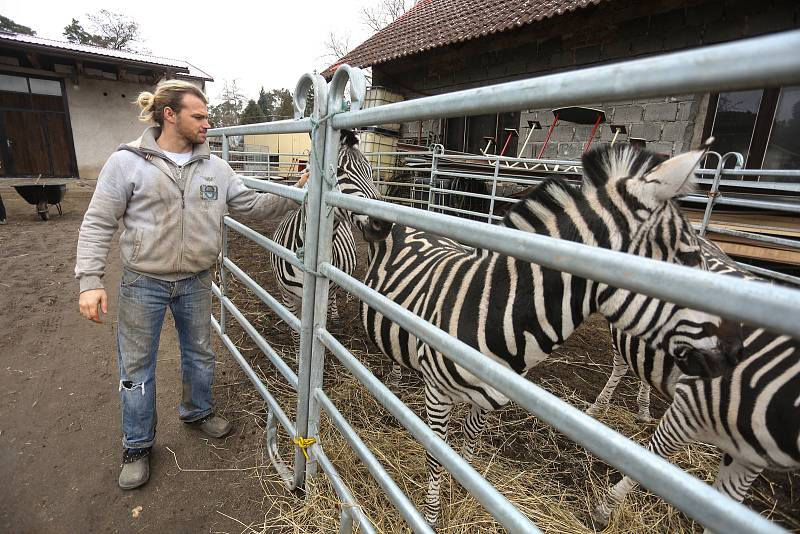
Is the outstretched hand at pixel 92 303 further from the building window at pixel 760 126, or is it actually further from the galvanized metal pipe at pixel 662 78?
the building window at pixel 760 126

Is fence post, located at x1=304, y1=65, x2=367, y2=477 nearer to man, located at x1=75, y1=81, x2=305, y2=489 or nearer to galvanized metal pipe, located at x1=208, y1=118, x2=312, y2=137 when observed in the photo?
galvanized metal pipe, located at x1=208, y1=118, x2=312, y2=137

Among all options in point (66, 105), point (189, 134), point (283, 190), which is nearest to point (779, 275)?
point (283, 190)

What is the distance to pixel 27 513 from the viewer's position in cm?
200

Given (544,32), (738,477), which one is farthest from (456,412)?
(544,32)

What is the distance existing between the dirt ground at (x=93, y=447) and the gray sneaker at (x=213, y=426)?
0.16 feet

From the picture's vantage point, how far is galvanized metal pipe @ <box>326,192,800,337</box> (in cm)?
47

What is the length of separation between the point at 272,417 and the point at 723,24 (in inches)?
283

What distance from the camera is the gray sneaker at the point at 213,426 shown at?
2.58 m

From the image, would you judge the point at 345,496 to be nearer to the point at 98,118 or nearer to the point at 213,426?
the point at 213,426

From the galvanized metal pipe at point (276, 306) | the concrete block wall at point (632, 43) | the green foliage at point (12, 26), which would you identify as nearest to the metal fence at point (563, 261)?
the galvanized metal pipe at point (276, 306)

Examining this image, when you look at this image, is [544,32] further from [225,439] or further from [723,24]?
[225,439]

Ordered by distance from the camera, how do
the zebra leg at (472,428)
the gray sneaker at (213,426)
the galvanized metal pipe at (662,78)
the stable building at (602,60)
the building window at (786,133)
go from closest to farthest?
the galvanized metal pipe at (662,78), the zebra leg at (472,428), the gray sneaker at (213,426), the building window at (786,133), the stable building at (602,60)

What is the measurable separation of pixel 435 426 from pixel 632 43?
22.2ft

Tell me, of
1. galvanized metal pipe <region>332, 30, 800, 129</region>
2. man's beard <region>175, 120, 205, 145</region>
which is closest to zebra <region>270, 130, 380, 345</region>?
man's beard <region>175, 120, 205, 145</region>
